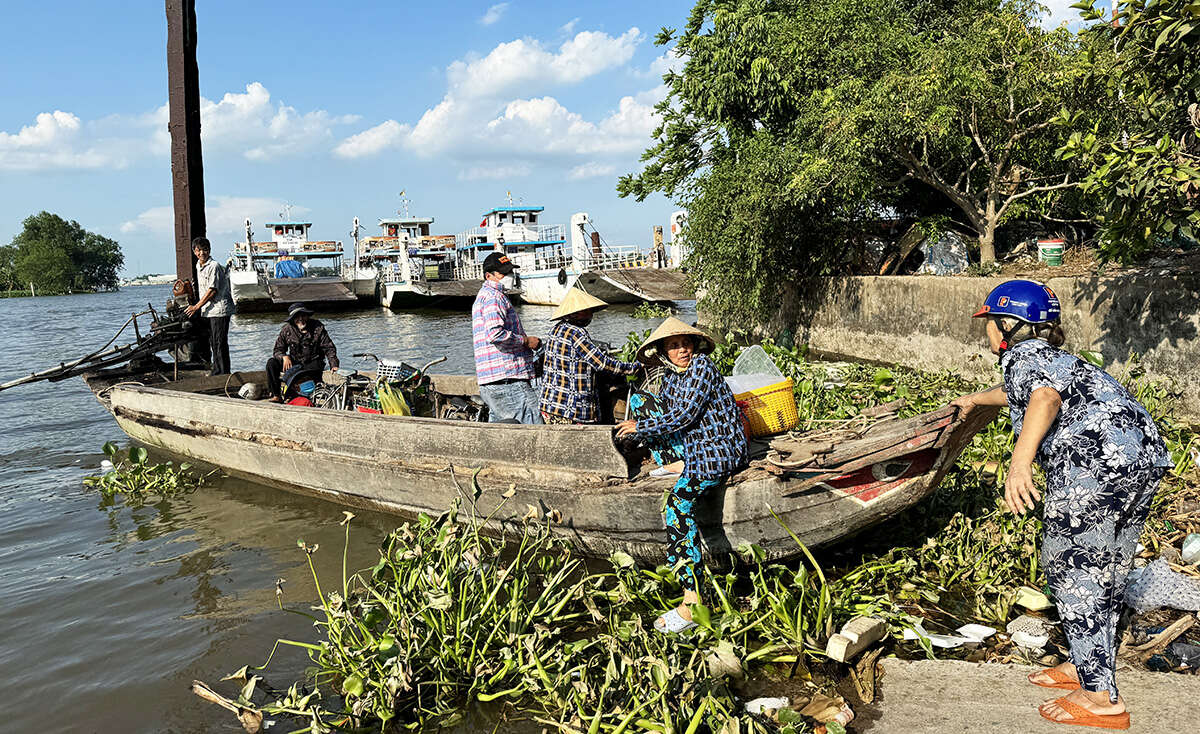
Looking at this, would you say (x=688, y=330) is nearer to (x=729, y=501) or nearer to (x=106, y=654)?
(x=729, y=501)

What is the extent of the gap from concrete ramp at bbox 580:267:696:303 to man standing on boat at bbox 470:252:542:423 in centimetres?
2281

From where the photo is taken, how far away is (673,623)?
139 inches

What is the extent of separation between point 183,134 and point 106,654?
739 centimetres

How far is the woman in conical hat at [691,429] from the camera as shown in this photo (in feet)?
12.2

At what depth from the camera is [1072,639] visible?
2.79m

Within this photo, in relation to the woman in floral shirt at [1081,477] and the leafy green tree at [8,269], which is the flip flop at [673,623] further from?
the leafy green tree at [8,269]

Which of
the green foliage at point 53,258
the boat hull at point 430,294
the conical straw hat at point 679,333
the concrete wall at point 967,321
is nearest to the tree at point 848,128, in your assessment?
the concrete wall at point 967,321

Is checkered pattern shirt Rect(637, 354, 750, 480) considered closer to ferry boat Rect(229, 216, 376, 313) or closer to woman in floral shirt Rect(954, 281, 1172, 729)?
woman in floral shirt Rect(954, 281, 1172, 729)

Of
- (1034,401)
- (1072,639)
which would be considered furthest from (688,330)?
(1072,639)

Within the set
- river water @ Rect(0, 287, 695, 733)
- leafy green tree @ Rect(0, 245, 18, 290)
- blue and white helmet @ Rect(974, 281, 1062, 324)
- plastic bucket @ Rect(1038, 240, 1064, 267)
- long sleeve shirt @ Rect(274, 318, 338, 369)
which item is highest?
leafy green tree @ Rect(0, 245, 18, 290)

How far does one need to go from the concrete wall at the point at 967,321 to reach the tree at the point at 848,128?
1097 mm

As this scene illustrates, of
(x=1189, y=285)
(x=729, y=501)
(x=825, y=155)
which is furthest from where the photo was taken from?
(x=825, y=155)

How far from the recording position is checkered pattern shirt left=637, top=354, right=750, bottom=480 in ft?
12.1

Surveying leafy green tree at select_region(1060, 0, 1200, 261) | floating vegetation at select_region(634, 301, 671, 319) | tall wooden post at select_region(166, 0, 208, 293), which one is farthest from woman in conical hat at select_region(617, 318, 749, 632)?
floating vegetation at select_region(634, 301, 671, 319)
